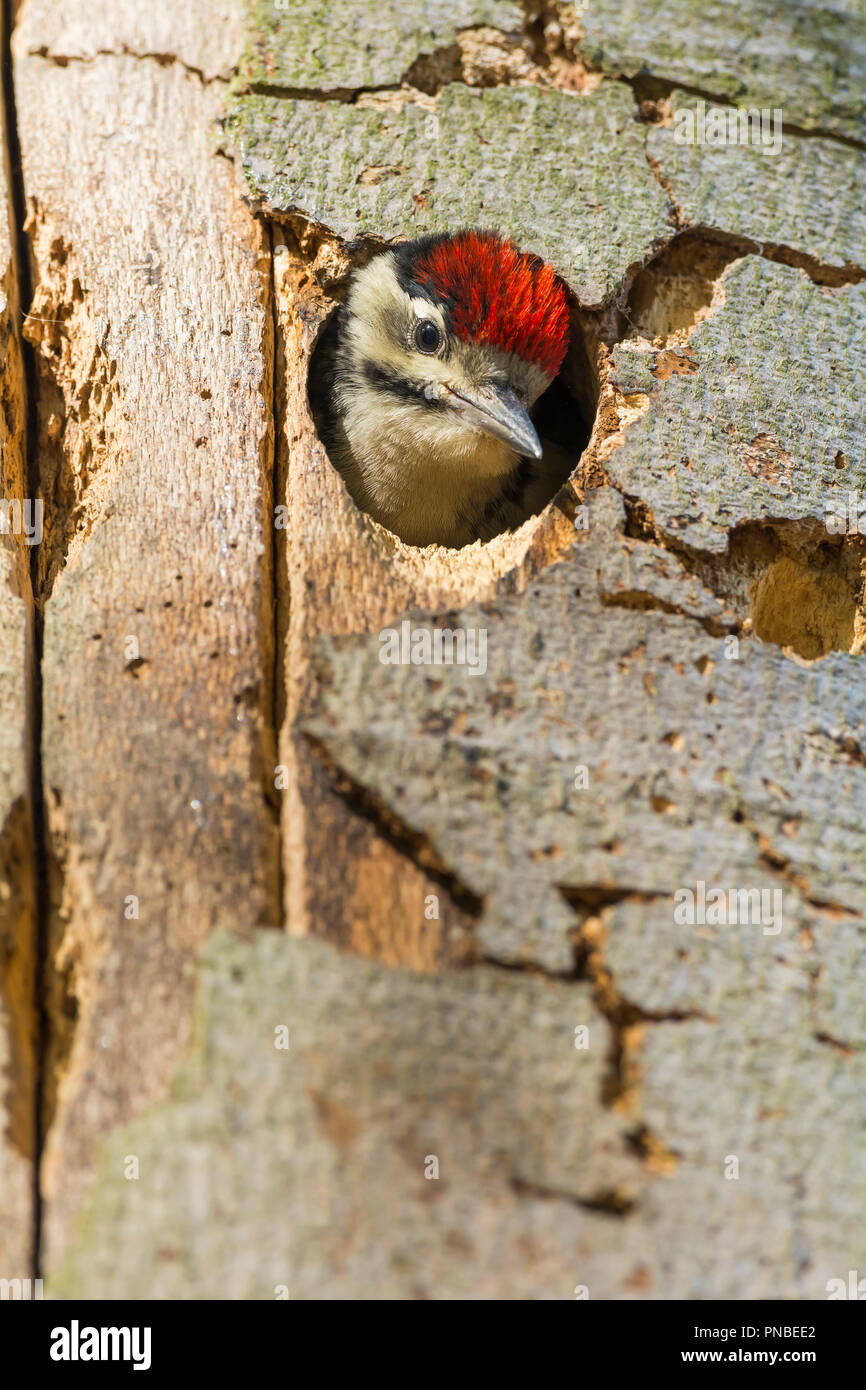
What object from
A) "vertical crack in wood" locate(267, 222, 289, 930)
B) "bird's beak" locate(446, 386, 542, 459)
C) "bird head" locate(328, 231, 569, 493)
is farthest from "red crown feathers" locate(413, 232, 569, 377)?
"vertical crack in wood" locate(267, 222, 289, 930)

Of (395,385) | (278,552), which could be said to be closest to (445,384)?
(395,385)

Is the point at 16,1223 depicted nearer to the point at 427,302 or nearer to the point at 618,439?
the point at 618,439

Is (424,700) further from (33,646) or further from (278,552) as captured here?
(33,646)

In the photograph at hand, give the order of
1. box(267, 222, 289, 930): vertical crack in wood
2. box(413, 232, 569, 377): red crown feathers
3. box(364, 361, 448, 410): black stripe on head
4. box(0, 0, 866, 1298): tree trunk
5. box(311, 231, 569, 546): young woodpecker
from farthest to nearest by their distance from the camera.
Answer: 1. box(364, 361, 448, 410): black stripe on head
2. box(311, 231, 569, 546): young woodpecker
3. box(413, 232, 569, 377): red crown feathers
4. box(267, 222, 289, 930): vertical crack in wood
5. box(0, 0, 866, 1298): tree trunk

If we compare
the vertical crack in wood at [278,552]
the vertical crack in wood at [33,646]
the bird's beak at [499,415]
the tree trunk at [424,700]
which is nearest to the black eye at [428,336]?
the bird's beak at [499,415]

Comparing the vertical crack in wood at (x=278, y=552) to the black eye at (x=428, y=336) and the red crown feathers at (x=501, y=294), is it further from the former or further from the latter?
the black eye at (x=428, y=336)

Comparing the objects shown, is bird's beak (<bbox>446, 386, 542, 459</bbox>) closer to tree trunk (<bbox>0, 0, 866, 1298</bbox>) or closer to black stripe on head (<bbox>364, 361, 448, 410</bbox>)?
black stripe on head (<bbox>364, 361, 448, 410</bbox>)

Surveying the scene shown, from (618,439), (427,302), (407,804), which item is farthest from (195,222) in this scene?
(407,804)

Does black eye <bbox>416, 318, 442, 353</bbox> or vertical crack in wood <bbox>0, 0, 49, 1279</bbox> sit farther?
black eye <bbox>416, 318, 442, 353</bbox>
